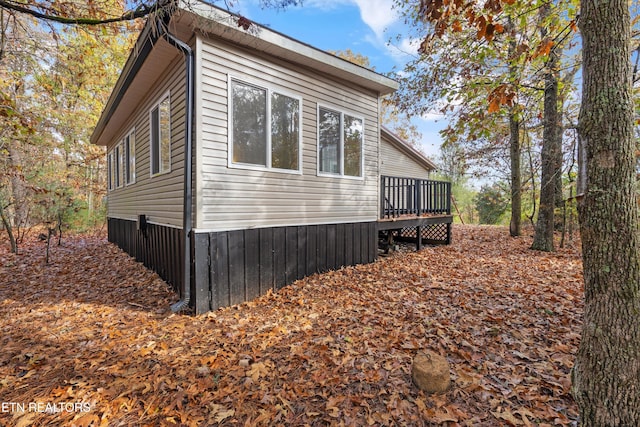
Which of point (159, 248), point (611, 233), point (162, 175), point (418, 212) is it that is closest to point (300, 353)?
point (611, 233)

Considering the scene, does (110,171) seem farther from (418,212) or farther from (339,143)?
(418,212)

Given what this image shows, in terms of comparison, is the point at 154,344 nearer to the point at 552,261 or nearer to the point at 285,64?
the point at 285,64

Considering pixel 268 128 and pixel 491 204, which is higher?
pixel 268 128

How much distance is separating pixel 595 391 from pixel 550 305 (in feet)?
8.17

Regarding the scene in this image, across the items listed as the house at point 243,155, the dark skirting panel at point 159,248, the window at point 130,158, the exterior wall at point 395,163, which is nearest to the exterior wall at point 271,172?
the house at point 243,155

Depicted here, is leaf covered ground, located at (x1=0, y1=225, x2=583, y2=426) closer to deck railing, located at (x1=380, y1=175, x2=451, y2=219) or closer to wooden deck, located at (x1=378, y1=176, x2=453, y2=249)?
wooden deck, located at (x1=378, y1=176, x2=453, y2=249)

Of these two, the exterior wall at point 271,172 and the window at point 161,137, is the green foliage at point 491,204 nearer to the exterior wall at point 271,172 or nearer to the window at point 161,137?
the exterior wall at point 271,172

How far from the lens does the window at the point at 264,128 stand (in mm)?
4664

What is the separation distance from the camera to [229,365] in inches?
113

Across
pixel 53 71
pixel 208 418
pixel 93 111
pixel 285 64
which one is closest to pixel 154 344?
pixel 208 418

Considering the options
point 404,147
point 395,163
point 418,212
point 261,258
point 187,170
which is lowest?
point 261,258

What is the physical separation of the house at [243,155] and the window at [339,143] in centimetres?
2

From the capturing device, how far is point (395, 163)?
13.3m

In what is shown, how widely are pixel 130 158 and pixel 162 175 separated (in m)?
3.53
